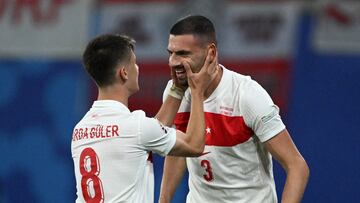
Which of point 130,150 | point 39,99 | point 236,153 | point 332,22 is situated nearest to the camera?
point 130,150

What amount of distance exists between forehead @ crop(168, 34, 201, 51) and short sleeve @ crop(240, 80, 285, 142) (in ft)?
1.15

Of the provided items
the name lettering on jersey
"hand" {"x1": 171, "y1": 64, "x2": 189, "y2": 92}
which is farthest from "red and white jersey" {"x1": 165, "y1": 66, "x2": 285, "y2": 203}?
the name lettering on jersey

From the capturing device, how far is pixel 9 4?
10555 millimetres

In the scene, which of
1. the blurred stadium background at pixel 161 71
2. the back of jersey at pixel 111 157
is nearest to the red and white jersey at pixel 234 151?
the back of jersey at pixel 111 157

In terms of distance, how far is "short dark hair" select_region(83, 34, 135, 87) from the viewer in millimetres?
4867

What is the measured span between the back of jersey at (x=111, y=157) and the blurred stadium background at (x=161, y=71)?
4.29m

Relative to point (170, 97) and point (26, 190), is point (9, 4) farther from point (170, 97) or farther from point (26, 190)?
point (170, 97)

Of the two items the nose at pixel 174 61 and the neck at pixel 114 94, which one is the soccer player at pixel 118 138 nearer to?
the neck at pixel 114 94

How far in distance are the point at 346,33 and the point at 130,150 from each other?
14.5 ft

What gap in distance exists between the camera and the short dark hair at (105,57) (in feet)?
16.0

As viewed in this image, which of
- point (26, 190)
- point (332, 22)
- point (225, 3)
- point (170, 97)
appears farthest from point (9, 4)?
point (170, 97)

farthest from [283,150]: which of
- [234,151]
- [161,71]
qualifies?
[161,71]

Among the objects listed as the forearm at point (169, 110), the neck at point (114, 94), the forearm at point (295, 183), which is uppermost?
the neck at point (114, 94)

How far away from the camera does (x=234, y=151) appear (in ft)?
17.4
